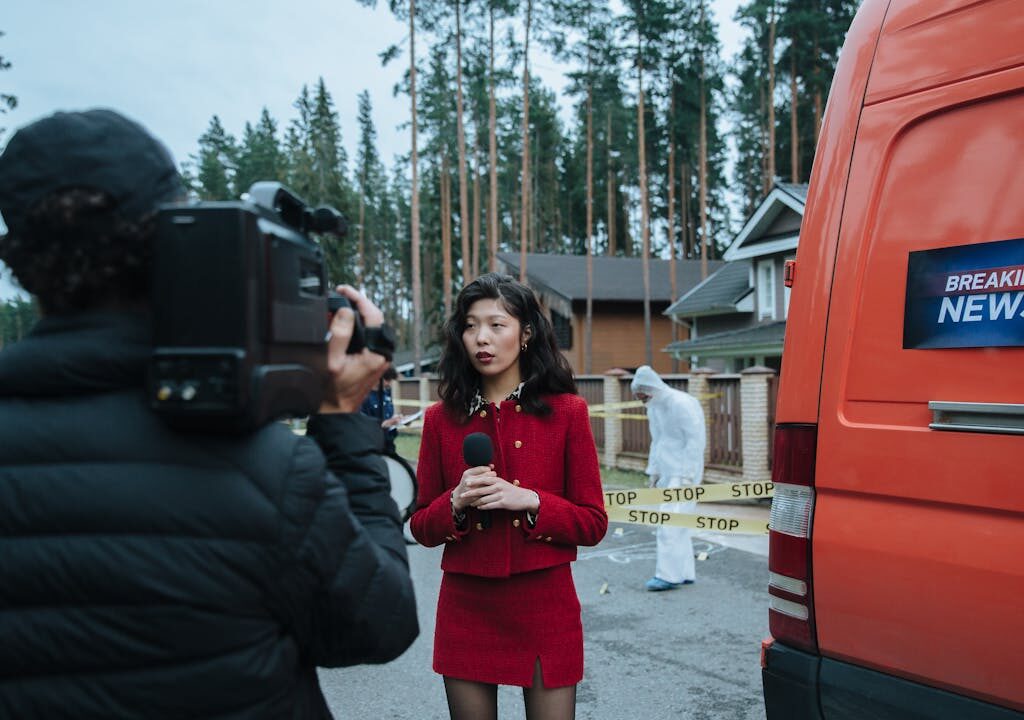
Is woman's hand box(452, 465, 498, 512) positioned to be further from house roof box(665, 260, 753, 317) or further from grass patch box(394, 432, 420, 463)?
house roof box(665, 260, 753, 317)

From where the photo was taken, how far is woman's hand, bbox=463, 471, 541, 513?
2299mm

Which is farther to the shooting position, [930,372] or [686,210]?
[686,210]

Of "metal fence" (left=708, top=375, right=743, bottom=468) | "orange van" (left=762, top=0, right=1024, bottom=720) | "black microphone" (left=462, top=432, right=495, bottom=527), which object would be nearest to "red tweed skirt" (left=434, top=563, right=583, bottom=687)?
"black microphone" (left=462, top=432, right=495, bottom=527)

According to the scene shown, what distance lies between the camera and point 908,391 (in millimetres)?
2160

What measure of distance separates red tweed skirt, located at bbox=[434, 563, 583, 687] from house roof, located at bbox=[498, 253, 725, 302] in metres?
32.1

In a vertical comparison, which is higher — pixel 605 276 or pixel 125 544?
pixel 605 276

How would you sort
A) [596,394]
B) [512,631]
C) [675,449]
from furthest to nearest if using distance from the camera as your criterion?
1. [596,394]
2. [675,449]
3. [512,631]

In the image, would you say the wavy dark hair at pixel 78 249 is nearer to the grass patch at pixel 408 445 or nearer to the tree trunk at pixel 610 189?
the grass patch at pixel 408 445

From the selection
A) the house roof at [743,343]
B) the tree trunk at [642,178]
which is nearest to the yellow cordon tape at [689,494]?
the house roof at [743,343]

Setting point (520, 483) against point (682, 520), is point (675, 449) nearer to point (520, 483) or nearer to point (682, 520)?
point (682, 520)

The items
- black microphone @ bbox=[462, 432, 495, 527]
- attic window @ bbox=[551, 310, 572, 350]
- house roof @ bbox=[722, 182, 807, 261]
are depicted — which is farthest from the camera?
attic window @ bbox=[551, 310, 572, 350]

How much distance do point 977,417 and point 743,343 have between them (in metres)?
21.1

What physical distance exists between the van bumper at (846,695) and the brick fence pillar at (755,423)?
10376 millimetres

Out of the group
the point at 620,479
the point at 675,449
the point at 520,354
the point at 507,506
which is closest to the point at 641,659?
the point at 675,449
